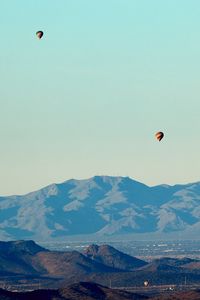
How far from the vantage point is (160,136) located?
180375mm

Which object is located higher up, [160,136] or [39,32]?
[39,32]

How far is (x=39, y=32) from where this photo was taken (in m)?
191

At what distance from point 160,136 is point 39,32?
2726 cm
